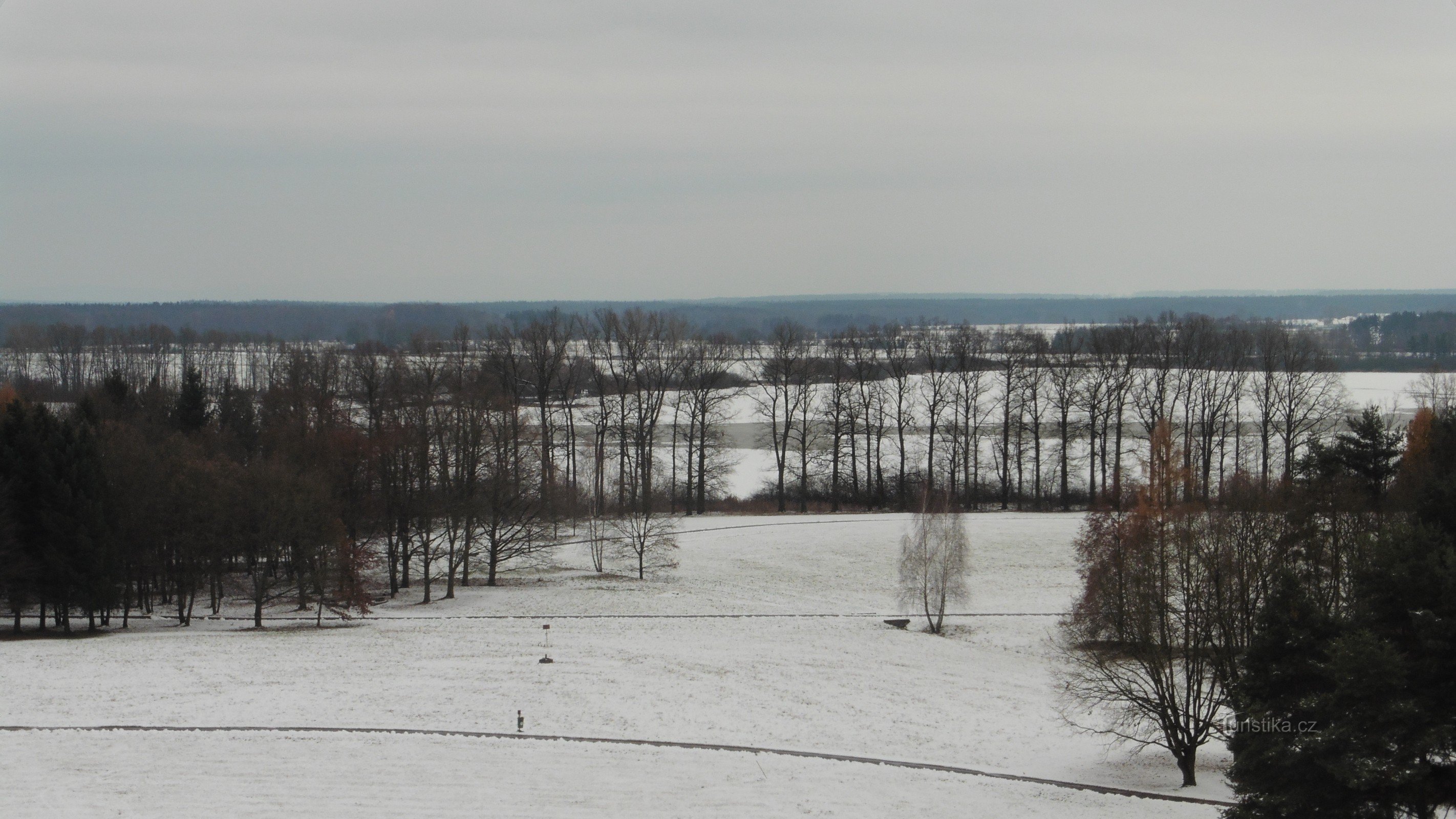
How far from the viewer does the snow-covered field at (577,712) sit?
19281 millimetres

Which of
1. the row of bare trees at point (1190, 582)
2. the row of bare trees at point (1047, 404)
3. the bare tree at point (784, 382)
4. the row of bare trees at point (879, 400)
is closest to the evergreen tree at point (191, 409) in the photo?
the row of bare trees at point (879, 400)

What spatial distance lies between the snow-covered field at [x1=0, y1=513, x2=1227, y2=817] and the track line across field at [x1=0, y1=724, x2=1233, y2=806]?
0.28m

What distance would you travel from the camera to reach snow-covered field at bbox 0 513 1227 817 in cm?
1928

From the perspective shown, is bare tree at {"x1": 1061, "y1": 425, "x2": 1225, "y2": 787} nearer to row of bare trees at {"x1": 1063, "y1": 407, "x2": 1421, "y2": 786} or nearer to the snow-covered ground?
row of bare trees at {"x1": 1063, "y1": 407, "x2": 1421, "y2": 786}

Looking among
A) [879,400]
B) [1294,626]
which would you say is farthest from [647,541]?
[1294,626]

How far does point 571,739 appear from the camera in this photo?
22.4 meters

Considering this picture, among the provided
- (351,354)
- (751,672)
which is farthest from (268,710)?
(351,354)

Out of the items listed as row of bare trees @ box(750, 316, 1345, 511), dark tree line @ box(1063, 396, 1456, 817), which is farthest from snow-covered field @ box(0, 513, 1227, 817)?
row of bare trees @ box(750, 316, 1345, 511)

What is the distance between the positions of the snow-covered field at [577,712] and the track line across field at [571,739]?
0.28 m

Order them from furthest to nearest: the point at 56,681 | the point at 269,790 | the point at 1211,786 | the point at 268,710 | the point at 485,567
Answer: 1. the point at 485,567
2. the point at 56,681
3. the point at 268,710
4. the point at 1211,786
5. the point at 269,790

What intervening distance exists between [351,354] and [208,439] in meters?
48.4

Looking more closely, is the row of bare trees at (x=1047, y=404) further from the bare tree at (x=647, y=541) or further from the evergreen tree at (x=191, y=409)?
the evergreen tree at (x=191, y=409)

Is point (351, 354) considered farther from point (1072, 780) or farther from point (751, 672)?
point (1072, 780)

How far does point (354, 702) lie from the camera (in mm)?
24609
